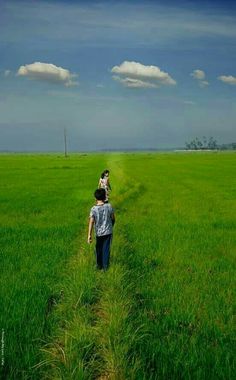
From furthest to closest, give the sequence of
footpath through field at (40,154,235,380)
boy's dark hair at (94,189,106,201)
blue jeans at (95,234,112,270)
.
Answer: blue jeans at (95,234,112,270)
boy's dark hair at (94,189,106,201)
footpath through field at (40,154,235,380)

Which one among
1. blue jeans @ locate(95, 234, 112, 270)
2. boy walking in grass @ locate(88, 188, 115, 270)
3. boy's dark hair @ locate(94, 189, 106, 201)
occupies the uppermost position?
boy's dark hair @ locate(94, 189, 106, 201)

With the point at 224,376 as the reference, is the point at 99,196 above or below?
above

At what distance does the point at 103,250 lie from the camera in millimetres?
6914

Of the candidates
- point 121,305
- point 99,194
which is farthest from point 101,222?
point 121,305

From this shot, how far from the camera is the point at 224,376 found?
413 centimetres

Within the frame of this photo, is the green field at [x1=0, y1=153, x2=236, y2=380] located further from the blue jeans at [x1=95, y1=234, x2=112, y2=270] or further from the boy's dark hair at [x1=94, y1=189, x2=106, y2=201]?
the boy's dark hair at [x1=94, y1=189, x2=106, y2=201]

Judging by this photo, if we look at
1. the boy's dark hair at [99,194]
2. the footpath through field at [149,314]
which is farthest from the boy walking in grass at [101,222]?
the footpath through field at [149,314]

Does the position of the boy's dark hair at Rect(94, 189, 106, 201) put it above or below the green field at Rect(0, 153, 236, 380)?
above

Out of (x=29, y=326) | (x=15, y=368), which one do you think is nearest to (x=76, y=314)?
(x=29, y=326)

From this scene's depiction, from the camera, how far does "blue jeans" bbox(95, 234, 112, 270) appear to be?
688 cm

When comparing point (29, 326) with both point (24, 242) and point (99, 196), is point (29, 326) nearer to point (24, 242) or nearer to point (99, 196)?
point (99, 196)

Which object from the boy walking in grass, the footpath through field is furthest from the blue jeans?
the footpath through field

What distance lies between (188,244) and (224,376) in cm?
574

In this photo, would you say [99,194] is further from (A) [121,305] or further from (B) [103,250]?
(A) [121,305]
